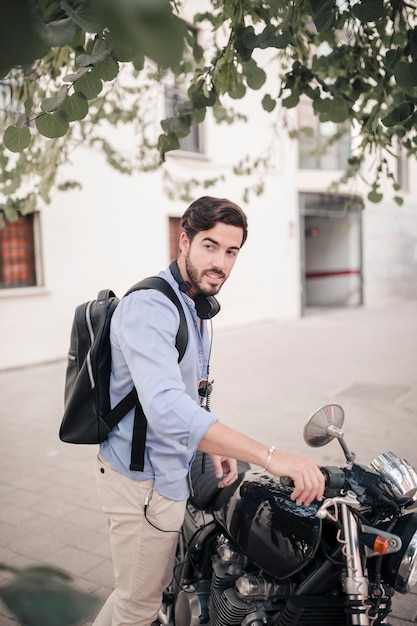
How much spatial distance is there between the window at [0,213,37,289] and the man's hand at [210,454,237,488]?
772 centimetres

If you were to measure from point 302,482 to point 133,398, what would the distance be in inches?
23.9

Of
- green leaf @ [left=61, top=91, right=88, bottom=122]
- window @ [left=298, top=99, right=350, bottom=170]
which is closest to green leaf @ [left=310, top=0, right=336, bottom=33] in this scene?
green leaf @ [left=61, top=91, right=88, bottom=122]

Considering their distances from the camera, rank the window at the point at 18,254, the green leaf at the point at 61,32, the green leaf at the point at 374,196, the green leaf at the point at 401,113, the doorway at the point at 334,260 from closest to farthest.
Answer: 1. the green leaf at the point at 61,32
2. the green leaf at the point at 401,113
3. the green leaf at the point at 374,196
4. the window at the point at 18,254
5. the doorway at the point at 334,260

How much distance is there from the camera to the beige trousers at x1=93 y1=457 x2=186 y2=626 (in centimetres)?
190

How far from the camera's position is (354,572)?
61.9 inches

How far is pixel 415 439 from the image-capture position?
5.25m

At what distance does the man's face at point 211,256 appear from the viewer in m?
1.87

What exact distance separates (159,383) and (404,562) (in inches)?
35.2

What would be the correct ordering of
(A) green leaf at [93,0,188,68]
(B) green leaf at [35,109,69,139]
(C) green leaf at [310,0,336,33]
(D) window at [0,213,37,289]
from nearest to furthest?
1. (A) green leaf at [93,0,188,68]
2. (B) green leaf at [35,109,69,139]
3. (C) green leaf at [310,0,336,33]
4. (D) window at [0,213,37,289]

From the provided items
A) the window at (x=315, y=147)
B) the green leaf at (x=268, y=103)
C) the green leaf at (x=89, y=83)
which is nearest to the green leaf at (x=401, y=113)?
the green leaf at (x=268, y=103)

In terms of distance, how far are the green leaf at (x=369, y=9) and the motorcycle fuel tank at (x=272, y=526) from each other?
1679 millimetres

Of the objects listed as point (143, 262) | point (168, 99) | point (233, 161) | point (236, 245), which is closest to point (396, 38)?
point (236, 245)

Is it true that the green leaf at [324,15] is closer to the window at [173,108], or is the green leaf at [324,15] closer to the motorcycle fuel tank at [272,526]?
the motorcycle fuel tank at [272,526]

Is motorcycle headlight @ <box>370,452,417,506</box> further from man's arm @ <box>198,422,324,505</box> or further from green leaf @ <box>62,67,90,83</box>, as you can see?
green leaf @ <box>62,67,90,83</box>
